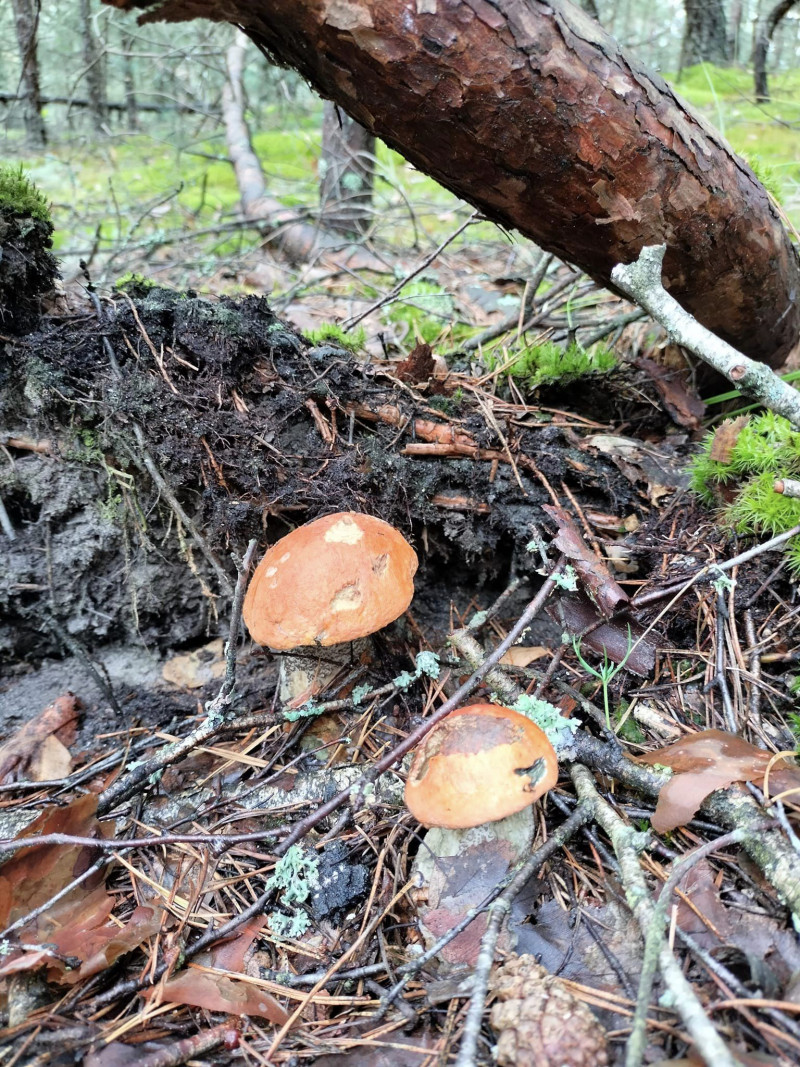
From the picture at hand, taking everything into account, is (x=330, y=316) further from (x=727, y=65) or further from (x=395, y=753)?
(x=727, y=65)

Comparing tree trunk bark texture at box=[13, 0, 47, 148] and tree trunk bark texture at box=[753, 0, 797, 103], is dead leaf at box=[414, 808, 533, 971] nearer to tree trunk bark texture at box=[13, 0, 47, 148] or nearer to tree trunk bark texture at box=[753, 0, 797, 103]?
tree trunk bark texture at box=[753, 0, 797, 103]

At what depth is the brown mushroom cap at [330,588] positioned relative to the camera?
82.7 inches

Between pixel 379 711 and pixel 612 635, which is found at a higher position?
pixel 612 635

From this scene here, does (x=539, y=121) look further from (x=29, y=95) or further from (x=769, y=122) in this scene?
(x=769, y=122)

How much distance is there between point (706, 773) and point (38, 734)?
2.55 metres

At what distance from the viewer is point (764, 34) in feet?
22.3

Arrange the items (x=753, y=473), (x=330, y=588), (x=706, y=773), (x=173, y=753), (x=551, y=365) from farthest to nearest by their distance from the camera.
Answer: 1. (x=551, y=365)
2. (x=753, y=473)
3. (x=173, y=753)
4. (x=330, y=588)
5. (x=706, y=773)

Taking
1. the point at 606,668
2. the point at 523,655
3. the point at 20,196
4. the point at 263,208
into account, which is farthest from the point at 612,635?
the point at 263,208

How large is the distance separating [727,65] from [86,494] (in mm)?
18133

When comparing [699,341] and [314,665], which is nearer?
[699,341]

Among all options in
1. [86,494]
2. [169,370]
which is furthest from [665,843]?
[86,494]

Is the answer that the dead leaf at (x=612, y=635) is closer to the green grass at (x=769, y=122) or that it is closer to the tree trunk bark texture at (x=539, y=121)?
the tree trunk bark texture at (x=539, y=121)

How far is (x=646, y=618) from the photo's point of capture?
232 centimetres

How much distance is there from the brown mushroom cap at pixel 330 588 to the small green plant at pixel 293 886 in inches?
25.6
